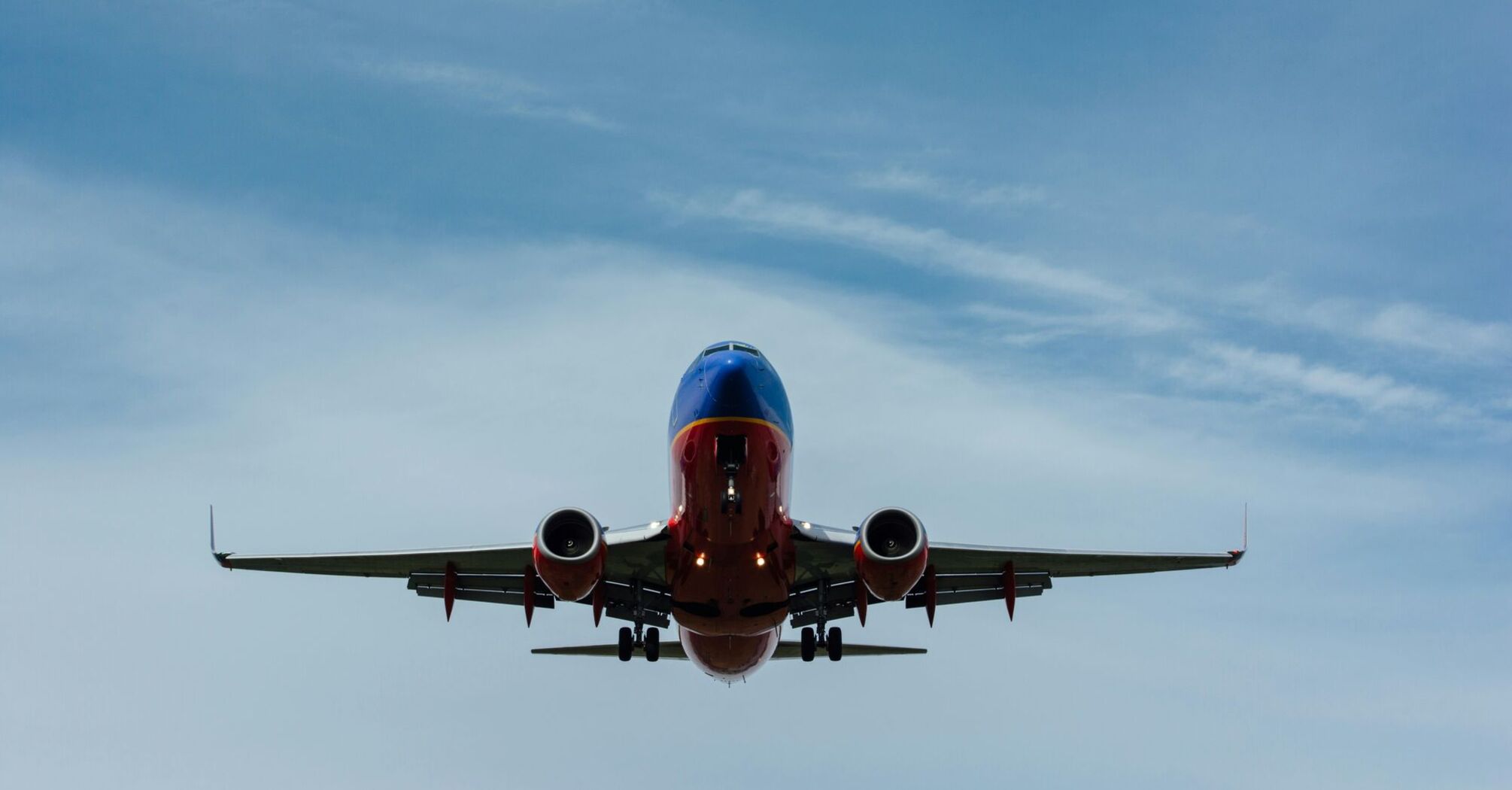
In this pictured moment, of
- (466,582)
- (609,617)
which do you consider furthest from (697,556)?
(466,582)

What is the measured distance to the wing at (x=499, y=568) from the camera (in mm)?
29500

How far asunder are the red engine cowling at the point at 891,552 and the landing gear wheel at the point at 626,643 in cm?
740

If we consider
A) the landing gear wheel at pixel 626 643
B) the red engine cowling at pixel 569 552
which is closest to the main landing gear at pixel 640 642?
the landing gear wheel at pixel 626 643

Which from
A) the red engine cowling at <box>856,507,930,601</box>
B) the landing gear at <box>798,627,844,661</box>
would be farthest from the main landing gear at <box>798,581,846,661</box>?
the red engine cowling at <box>856,507,930,601</box>

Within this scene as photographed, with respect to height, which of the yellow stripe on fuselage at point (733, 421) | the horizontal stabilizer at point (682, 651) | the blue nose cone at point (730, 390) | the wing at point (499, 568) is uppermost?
the blue nose cone at point (730, 390)

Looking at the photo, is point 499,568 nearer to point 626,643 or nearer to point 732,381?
point 626,643

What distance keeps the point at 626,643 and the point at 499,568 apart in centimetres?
323

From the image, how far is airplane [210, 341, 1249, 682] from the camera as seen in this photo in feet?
86.6

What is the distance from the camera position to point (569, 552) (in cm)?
2666

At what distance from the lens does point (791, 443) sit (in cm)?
2839

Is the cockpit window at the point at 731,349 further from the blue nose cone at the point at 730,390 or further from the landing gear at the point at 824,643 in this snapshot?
the landing gear at the point at 824,643

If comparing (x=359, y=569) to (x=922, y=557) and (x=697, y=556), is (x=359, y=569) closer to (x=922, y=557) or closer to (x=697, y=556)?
(x=697, y=556)

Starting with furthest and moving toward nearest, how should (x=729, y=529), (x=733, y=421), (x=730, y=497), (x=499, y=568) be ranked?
(x=499, y=568) → (x=729, y=529) → (x=730, y=497) → (x=733, y=421)

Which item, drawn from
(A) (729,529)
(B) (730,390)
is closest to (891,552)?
(A) (729,529)
